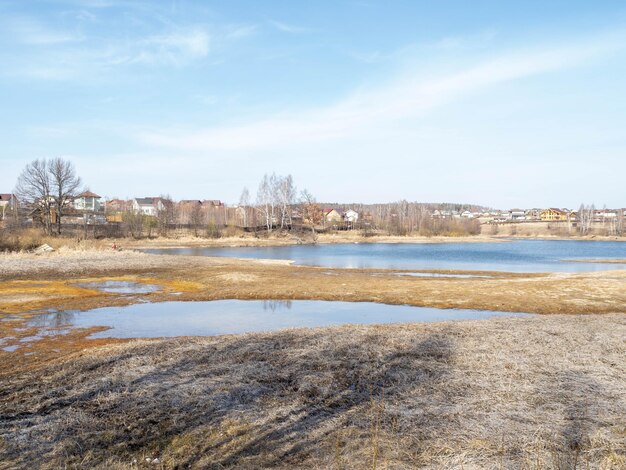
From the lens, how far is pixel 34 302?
2119cm

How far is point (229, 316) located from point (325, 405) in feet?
37.3

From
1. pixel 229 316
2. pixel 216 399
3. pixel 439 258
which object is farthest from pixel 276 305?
pixel 439 258

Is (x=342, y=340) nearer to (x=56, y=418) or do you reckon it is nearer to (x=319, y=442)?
(x=319, y=442)

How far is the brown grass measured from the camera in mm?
6176

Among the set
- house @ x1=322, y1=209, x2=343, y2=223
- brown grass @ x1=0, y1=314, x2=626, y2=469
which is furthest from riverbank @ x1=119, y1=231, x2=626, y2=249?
brown grass @ x1=0, y1=314, x2=626, y2=469

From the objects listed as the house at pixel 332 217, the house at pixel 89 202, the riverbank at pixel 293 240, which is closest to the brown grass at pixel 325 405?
the riverbank at pixel 293 240

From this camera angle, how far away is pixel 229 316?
61.6ft

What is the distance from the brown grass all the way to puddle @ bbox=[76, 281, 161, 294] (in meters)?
14.3

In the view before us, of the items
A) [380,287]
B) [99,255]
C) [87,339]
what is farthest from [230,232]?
[87,339]

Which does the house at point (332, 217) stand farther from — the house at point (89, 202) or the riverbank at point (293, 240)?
the house at point (89, 202)

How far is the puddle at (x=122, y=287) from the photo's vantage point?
1007 inches

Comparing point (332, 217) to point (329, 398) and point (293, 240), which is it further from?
point (329, 398)

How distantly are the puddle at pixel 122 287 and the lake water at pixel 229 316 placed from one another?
14.8 feet

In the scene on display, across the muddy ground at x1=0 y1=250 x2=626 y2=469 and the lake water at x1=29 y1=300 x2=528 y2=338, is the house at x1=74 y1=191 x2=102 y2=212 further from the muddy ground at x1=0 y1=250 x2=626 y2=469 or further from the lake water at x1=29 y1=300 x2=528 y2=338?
the muddy ground at x1=0 y1=250 x2=626 y2=469
